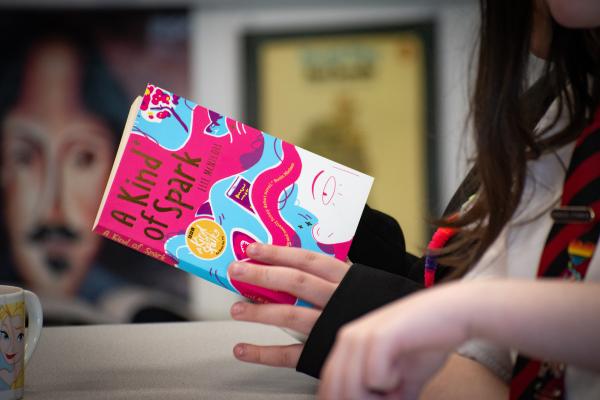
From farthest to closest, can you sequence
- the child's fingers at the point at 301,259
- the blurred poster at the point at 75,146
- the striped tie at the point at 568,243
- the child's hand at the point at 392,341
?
1. the blurred poster at the point at 75,146
2. the child's fingers at the point at 301,259
3. the striped tie at the point at 568,243
4. the child's hand at the point at 392,341

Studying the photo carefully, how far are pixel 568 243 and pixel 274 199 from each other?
0.83ft

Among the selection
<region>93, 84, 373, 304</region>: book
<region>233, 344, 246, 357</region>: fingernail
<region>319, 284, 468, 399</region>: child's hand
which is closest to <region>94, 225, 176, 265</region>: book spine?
<region>93, 84, 373, 304</region>: book

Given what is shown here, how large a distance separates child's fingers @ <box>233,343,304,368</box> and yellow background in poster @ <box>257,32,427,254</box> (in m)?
2.54

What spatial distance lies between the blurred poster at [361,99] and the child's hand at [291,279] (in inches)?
100

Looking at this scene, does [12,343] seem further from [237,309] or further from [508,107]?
[508,107]

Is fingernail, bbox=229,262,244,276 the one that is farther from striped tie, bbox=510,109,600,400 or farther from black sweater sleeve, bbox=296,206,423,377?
striped tie, bbox=510,109,600,400

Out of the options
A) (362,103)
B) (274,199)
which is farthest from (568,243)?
(362,103)

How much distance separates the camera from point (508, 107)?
0.63 m

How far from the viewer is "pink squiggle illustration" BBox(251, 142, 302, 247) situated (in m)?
0.65

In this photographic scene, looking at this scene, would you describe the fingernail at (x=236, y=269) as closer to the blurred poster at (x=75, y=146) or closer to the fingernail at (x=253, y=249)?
the fingernail at (x=253, y=249)

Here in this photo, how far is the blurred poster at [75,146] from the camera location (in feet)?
10.2

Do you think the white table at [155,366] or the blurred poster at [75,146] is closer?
the white table at [155,366]

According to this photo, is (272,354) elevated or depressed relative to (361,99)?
depressed

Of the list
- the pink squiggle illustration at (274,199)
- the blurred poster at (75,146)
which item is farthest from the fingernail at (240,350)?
the blurred poster at (75,146)
